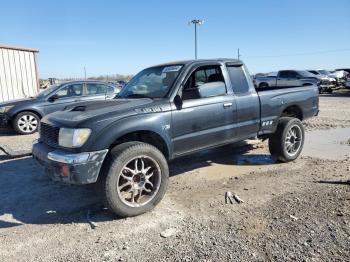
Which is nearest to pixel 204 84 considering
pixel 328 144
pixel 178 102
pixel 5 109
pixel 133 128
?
pixel 178 102

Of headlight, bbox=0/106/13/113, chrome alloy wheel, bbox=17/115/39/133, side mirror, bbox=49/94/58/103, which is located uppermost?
side mirror, bbox=49/94/58/103

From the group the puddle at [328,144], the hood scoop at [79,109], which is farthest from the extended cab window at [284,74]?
the hood scoop at [79,109]

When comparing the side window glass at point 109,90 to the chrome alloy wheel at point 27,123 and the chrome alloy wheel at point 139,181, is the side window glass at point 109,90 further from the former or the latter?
the chrome alloy wheel at point 139,181

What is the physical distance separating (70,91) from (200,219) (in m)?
7.63

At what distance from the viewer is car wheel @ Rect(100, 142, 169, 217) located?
406 cm

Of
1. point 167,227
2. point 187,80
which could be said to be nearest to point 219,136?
point 187,80

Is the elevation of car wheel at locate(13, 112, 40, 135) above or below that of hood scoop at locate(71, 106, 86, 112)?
below

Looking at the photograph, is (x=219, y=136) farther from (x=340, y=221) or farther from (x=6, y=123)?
(x=6, y=123)

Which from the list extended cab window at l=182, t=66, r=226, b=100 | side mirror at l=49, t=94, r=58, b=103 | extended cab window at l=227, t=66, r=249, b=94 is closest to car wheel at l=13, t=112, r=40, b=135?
side mirror at l=49, t=94, r=58, b=103

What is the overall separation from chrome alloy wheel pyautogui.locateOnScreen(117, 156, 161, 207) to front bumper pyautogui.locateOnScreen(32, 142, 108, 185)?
0.34 meters

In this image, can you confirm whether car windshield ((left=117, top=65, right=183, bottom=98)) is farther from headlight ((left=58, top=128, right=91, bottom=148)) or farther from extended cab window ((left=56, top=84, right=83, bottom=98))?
extended cab window ((left=56, top=84, right=83, bottom=98))

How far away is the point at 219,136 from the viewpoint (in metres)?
5.30

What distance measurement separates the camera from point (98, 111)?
4.34 metres

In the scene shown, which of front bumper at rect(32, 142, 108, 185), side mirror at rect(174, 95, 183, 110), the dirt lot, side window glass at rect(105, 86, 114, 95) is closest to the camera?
the dirt lot
